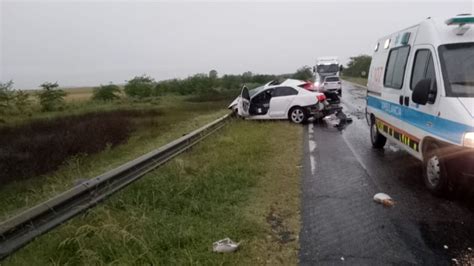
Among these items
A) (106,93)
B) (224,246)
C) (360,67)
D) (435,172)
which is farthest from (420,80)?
(360,67)

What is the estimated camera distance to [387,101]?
298 inches

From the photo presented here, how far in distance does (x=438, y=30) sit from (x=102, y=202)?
208 inches

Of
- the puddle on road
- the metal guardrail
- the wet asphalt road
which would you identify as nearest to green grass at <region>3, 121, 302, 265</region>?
the metal guardrail

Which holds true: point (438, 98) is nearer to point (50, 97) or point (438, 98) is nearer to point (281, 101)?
point (281, 101)

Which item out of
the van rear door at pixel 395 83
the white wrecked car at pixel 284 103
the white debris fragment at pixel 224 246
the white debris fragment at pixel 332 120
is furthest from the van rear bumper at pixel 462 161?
the white wrecked car at pixel 284 103

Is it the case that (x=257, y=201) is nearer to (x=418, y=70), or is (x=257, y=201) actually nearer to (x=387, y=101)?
(x=418, y=70)

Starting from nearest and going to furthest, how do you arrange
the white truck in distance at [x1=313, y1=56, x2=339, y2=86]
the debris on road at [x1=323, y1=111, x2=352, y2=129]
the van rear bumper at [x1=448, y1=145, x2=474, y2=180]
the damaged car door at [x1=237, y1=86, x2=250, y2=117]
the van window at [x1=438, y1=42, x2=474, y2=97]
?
the van rear bumper at [x1=448, y1=145, x2=474, y2=180]
the van window at [x1=438, y1=42, x2=474, y2=97]
the debris on road at [x1=323, y1=111, x2=352, y2=129]
the damaged car door at [x1=237, y1=86, x2=250, y2=117]
the white truck in distance at [x1=313, y1=56, x2=339, y2=86]

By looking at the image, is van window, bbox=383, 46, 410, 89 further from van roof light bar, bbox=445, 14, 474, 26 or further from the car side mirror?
the car side mirror

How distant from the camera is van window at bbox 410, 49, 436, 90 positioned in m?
5.52

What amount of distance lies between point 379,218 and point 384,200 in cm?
61

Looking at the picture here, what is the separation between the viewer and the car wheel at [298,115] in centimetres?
1420

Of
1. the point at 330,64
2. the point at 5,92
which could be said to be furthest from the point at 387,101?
the point at 5,92

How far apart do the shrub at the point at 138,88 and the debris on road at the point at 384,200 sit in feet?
148

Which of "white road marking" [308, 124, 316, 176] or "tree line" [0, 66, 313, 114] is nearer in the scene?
"white road marking" [308, 124, 316, 176]
